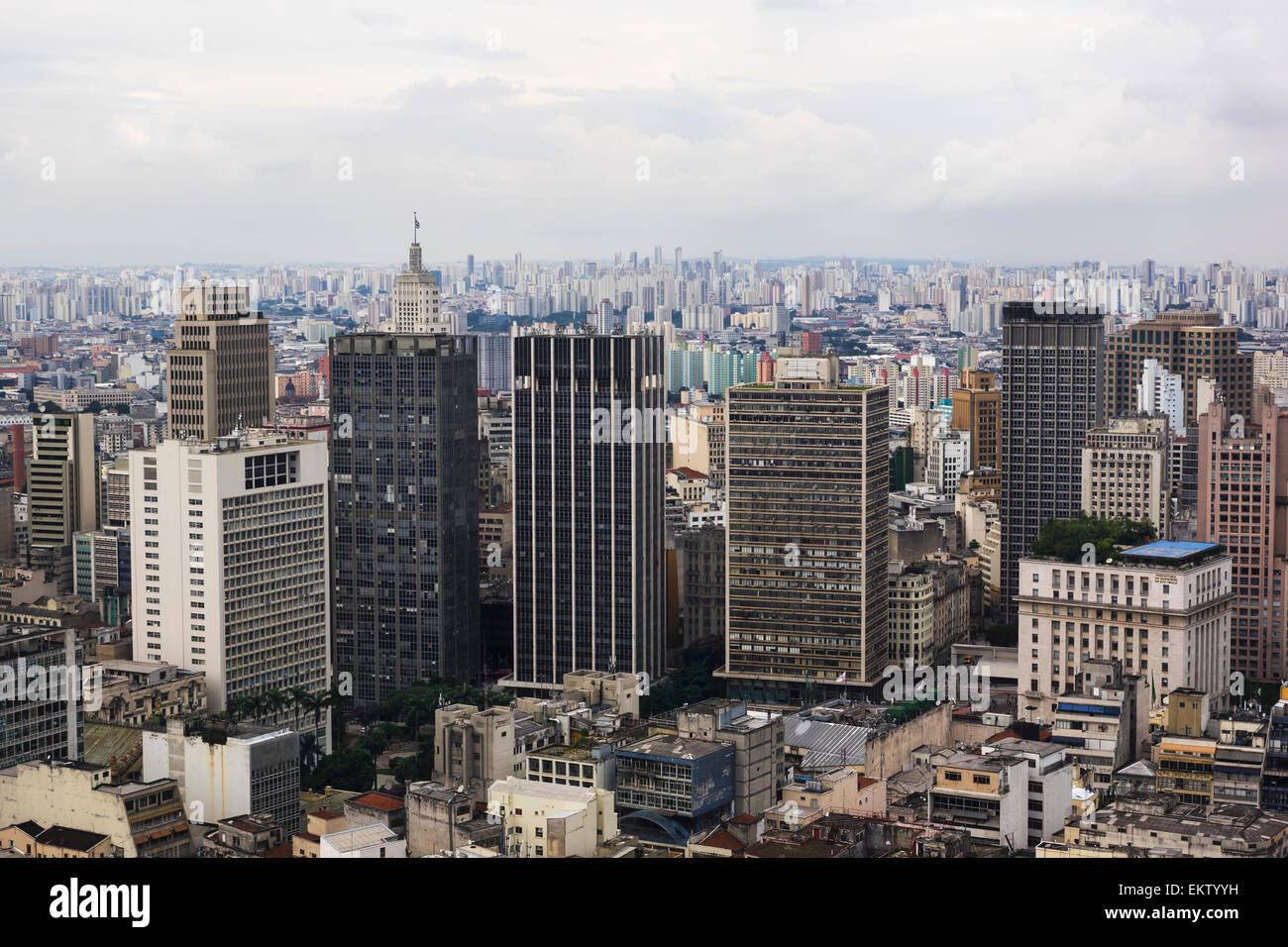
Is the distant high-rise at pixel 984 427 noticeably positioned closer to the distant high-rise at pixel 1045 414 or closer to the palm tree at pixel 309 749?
the distant high-rise at pixel 1045 414

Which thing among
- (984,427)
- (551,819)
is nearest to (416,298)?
(984,427)

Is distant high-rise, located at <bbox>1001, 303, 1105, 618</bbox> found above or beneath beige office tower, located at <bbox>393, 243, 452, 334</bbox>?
beneath

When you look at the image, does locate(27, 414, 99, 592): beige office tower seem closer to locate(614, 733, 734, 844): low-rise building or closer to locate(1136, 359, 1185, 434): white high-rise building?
locate(614, 733, 734, 844): low-rise building

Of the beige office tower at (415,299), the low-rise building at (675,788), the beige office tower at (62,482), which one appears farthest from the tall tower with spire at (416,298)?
the low-rise building at (675,788)

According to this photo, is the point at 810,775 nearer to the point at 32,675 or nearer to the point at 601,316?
the point at 32,675

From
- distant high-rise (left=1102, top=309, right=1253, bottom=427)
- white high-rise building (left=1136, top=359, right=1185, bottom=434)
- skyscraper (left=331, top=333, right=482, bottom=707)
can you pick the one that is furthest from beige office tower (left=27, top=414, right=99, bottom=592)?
white high-rise building (left=1136, top=359, right=1185, bottom=434)
